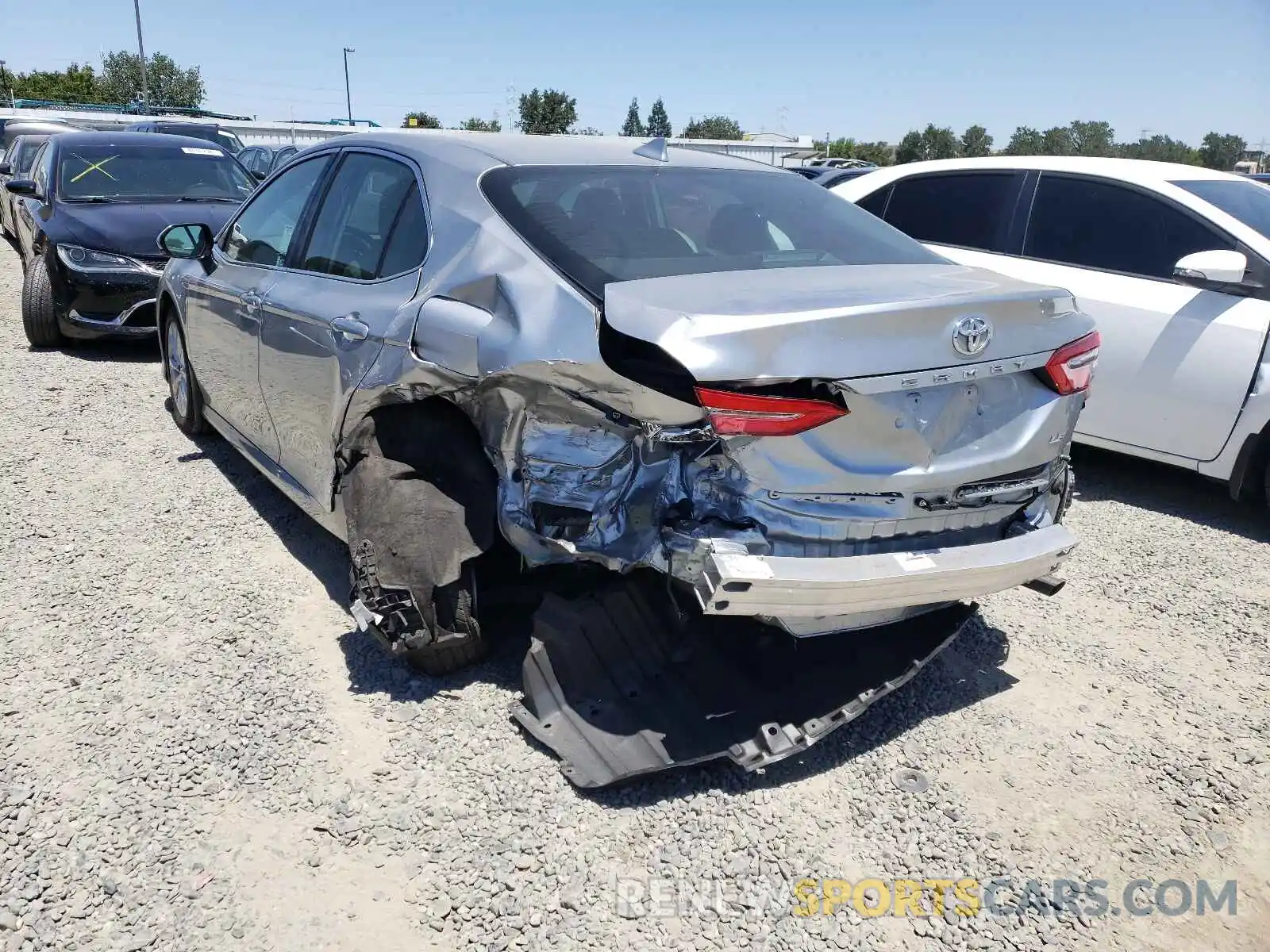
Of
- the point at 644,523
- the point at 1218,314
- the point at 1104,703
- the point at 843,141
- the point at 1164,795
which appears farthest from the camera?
the point at 843,141

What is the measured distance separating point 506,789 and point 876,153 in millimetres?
64608

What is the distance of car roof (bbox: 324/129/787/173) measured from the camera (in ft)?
10.7

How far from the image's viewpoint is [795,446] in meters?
2.35

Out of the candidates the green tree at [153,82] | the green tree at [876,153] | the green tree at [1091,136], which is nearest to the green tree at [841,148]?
the green tree at [876,153]

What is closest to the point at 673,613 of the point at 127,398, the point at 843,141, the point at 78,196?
the point at 127,398

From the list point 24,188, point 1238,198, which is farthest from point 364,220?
point 24,188

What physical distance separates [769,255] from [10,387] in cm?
616

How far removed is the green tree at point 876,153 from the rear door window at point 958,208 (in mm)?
53932

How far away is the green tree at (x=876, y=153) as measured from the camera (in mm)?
58188

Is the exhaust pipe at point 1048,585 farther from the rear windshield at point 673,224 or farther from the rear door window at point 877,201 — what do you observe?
the rear door window at point 877,201

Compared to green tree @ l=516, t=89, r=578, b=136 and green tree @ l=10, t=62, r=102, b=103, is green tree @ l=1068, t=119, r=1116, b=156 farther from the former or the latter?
green tree @ l=10, t=62, r=102, b=103

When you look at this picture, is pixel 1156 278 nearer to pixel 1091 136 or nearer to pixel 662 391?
pixel 662 391

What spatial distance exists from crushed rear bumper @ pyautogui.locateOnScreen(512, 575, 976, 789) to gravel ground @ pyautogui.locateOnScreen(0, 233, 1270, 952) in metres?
0.14

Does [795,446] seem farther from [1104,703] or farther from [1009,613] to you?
[1009,613]
